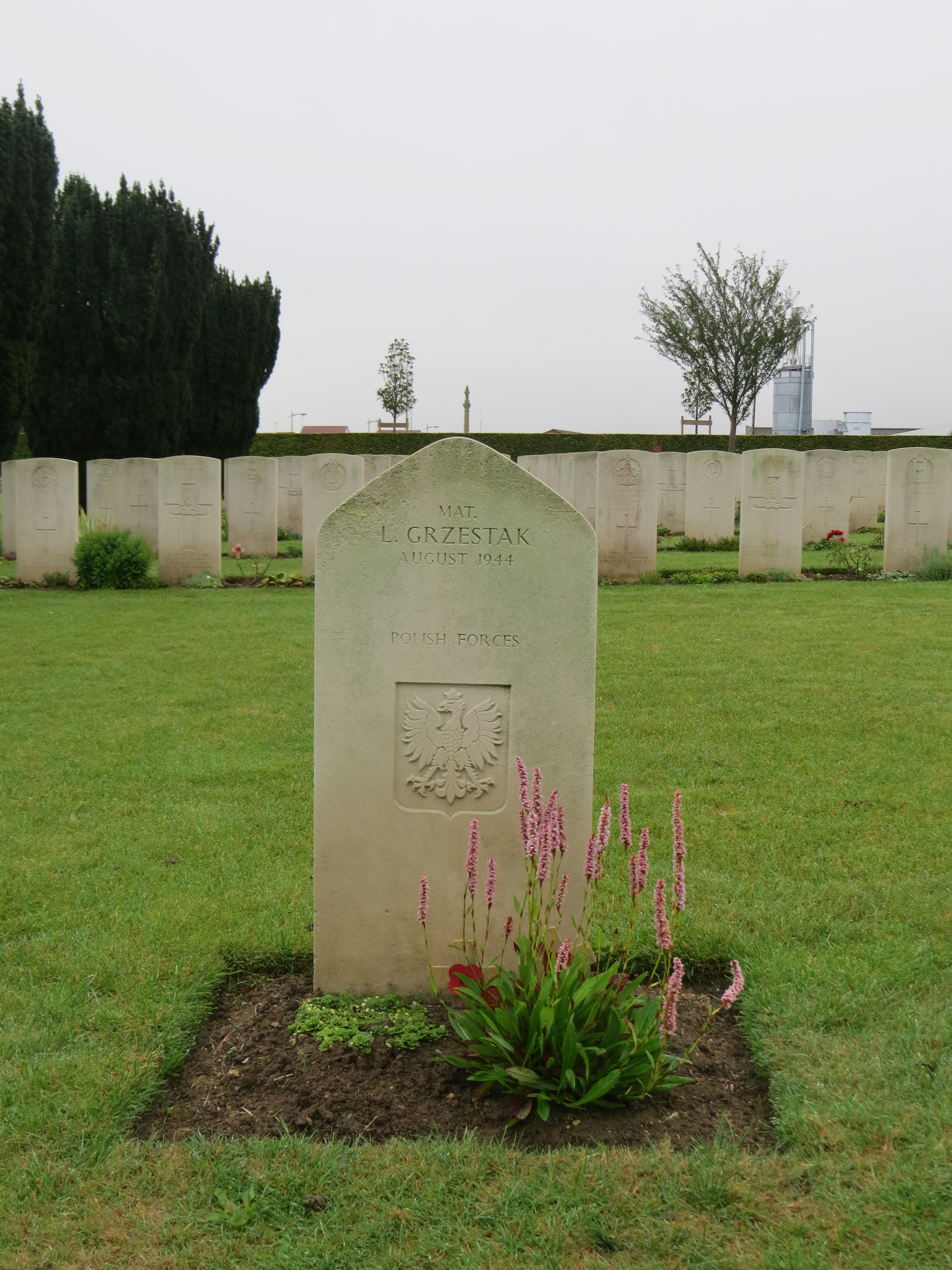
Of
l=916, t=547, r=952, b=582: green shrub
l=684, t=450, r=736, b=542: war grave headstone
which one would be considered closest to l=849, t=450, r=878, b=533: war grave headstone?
l=684, t=450, r=736, b=542: war grave headstone

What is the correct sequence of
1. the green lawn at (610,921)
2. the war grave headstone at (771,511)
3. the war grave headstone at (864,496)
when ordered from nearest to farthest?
the green lawn at (610,921) < the war grave headstone at (771,511) < the war grave headstone at (864,496)

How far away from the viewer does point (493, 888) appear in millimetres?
2498

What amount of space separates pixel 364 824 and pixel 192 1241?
1124mm

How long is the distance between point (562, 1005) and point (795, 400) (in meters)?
50.8

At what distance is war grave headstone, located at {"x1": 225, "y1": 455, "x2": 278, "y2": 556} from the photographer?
15.2m

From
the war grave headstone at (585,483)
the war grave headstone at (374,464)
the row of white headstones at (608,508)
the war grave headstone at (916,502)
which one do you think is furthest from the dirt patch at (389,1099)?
the war grave headstone at (374,464)

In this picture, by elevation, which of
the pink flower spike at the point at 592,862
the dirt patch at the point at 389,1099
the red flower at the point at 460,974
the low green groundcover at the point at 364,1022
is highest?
the pink flower spike at the point at 592,862

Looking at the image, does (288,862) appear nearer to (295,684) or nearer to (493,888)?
(493,888)

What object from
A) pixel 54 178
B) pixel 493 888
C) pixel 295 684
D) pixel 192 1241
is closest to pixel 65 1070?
pixel 192 1241

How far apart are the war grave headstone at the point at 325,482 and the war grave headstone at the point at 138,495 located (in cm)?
292

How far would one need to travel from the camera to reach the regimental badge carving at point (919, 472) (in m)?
12.2

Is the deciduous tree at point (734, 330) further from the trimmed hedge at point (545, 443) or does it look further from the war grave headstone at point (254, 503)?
the war grave headstone at point (254, 503)

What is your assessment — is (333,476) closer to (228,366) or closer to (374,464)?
(374,464)

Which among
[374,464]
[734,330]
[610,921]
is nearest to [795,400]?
[734,330]
